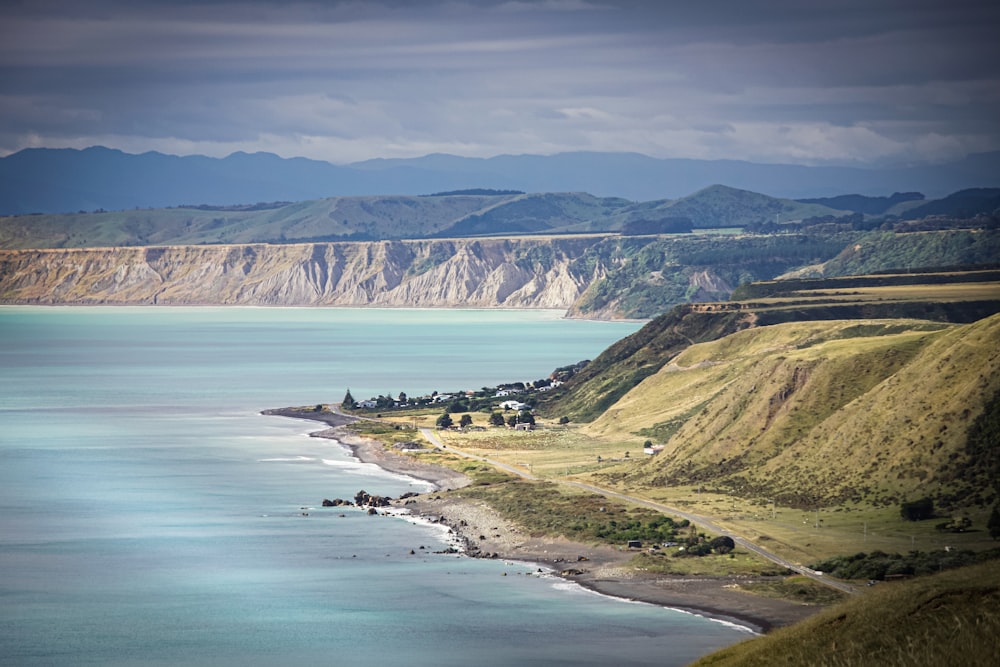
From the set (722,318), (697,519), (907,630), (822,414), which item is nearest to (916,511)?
(697,519)

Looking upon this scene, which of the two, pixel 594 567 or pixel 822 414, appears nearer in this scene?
pixel 594 567

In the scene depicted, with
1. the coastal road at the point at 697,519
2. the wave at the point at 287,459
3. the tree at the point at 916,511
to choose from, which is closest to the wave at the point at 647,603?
the coastal road at the point at 697,519

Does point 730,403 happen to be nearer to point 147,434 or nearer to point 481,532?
point 481,532

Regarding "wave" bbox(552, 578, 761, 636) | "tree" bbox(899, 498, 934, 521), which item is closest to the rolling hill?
"tree" bbox(899, 498, 934, 521)

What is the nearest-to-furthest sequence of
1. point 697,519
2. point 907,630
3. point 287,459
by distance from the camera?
point 907,630, point 697,519, point 287,459

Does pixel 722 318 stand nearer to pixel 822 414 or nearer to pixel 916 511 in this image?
pixel 822 414
